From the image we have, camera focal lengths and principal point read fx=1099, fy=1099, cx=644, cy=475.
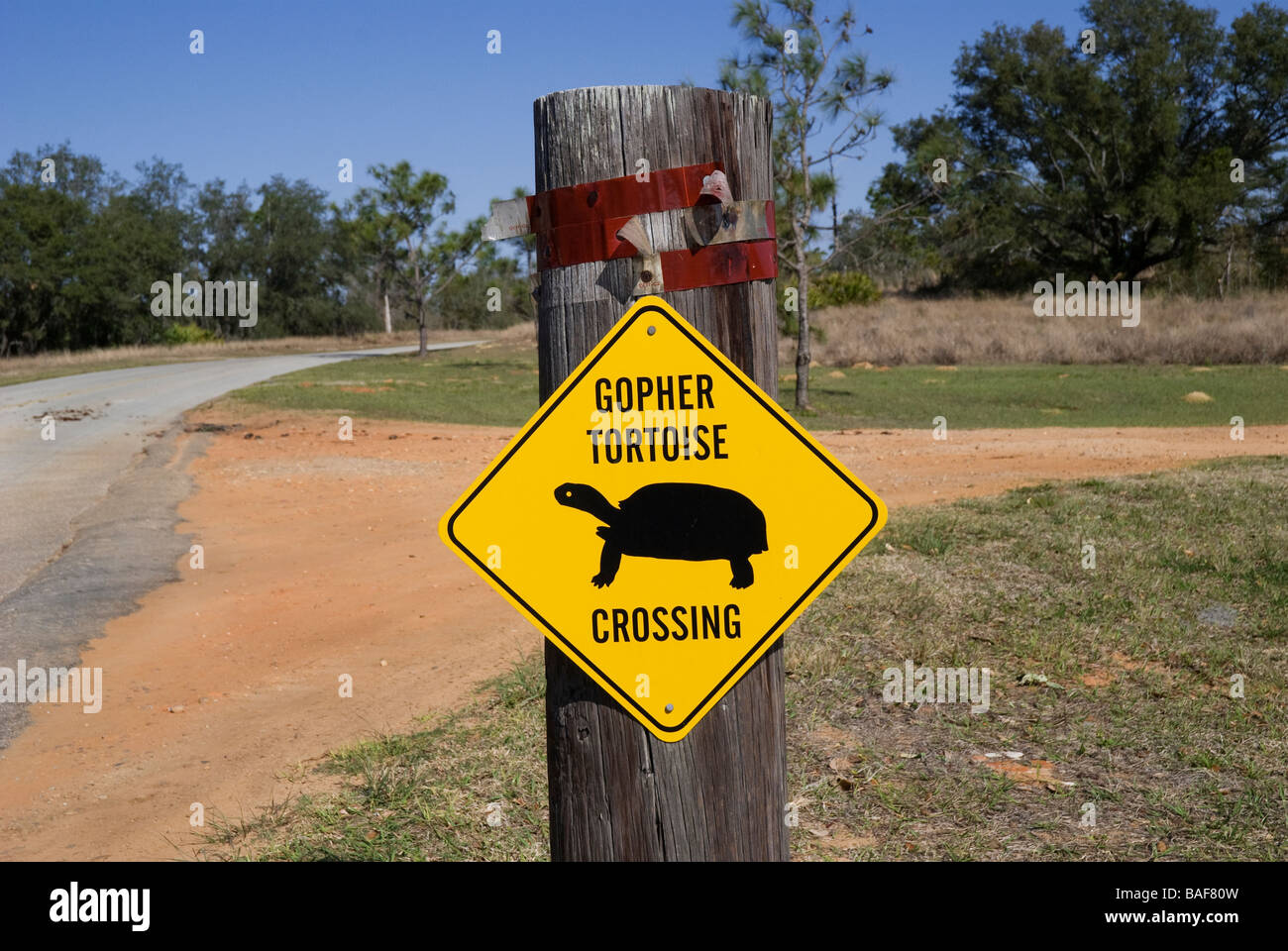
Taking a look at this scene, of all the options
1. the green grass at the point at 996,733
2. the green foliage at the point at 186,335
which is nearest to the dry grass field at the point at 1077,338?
the green grass at the point at 996,733

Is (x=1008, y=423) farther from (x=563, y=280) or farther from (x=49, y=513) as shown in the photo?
(x=563, y=280)

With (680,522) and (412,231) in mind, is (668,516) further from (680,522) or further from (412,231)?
(412,231)

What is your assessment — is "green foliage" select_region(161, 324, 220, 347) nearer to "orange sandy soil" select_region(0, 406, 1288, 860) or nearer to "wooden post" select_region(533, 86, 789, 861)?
"orange sandy soil" select_region(0, 406, 1288, 860)

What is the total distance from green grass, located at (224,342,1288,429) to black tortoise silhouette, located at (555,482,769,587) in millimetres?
15013

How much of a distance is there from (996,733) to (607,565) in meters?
2.82

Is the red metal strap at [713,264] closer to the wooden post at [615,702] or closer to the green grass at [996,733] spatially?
the wooden post at [615,702]

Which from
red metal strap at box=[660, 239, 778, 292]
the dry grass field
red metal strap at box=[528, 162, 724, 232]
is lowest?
red metal strap at box=[660, 239, 778, 292]

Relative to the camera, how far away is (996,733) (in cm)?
430

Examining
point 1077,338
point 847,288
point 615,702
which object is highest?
point 847,288

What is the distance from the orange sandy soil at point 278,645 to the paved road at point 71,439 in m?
1.16

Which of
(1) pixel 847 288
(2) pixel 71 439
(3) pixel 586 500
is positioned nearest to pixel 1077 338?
(1) pixel 847 288

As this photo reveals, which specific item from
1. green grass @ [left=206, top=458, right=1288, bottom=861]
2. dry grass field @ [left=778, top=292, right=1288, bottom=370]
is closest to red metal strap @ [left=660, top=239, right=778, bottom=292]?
green grass @ [left=206, top=458, right=1288, bottom=861]

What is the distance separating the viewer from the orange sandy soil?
170 inches
